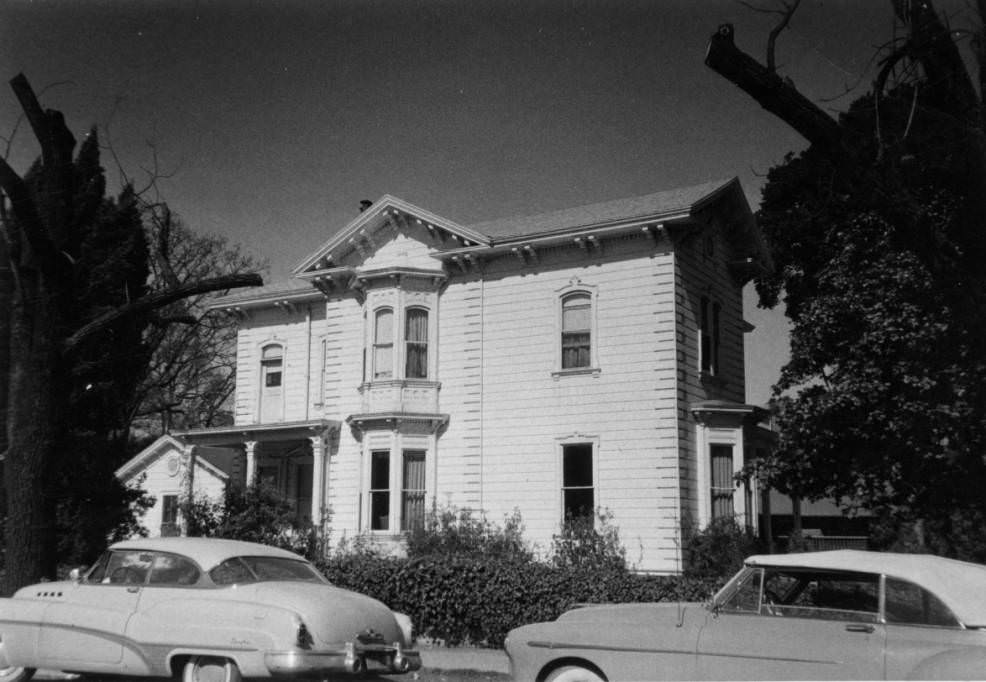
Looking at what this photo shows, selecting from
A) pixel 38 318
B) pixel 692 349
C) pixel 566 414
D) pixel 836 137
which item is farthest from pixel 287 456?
pixel 836 137

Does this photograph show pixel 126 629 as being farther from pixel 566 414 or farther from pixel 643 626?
pixel 566 414

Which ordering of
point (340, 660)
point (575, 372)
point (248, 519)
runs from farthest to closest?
point (575, 372) → point (248, 519) → point (340, 660)

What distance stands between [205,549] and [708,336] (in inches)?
611

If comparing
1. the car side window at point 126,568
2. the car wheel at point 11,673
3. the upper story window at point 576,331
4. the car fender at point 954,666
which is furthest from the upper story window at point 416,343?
the car fender at point 954,666

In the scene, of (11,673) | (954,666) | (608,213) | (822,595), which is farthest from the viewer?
(608,213)

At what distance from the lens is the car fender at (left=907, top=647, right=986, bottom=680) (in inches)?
264

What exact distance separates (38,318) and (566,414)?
11958mm

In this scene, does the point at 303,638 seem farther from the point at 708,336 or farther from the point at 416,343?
the point at 708,336

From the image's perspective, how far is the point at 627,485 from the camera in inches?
827

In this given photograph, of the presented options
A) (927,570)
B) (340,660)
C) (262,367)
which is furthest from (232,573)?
(262,367)

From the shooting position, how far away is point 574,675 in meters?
8.16

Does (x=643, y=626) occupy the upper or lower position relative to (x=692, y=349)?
lower

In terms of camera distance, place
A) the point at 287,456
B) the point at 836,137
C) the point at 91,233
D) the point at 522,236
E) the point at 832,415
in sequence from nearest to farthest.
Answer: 1. the point at 836,137
2. the point at 832,415
3. the point at 522,236
4. the point at 91,233
5. the point at 287,456

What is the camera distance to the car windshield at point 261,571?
984 cm
